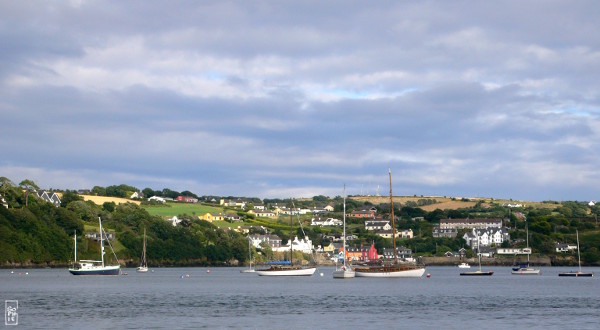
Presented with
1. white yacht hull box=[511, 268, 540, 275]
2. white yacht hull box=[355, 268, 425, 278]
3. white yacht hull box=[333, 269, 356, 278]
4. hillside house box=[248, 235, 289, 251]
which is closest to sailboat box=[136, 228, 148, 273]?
hillside house box=[248, 235, 289, 251]

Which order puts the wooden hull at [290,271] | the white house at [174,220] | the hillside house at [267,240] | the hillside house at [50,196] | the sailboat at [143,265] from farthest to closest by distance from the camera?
the hillside house at [267,240]
the white house at [174,220]
the hillside house at [50,196]
the sailboat at [143,265]
the wooden hull at [290,271]

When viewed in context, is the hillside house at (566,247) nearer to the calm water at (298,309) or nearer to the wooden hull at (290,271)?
the wooden hull at (290,271)

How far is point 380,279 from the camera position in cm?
11625

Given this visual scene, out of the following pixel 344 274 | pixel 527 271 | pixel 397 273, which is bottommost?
pixel 527 271

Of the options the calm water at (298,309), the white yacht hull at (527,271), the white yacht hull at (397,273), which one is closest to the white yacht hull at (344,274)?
the white yacht hull at (397,273)

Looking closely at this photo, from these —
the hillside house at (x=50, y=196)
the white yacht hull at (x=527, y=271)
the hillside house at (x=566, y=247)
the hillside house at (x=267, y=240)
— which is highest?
the hillside house at (x=50, y=196)

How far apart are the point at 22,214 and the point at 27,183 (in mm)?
25521

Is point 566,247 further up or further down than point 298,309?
further up

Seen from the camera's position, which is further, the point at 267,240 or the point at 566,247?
the point at 267,240

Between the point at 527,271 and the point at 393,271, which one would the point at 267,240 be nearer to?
the point at 527,271

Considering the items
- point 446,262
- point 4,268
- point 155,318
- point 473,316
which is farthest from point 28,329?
point 446,262

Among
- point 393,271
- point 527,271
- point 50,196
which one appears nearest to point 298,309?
point 393,271

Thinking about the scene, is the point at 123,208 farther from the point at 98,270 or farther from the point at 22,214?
the point at 98,270

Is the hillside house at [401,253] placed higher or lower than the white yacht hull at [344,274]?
higher
